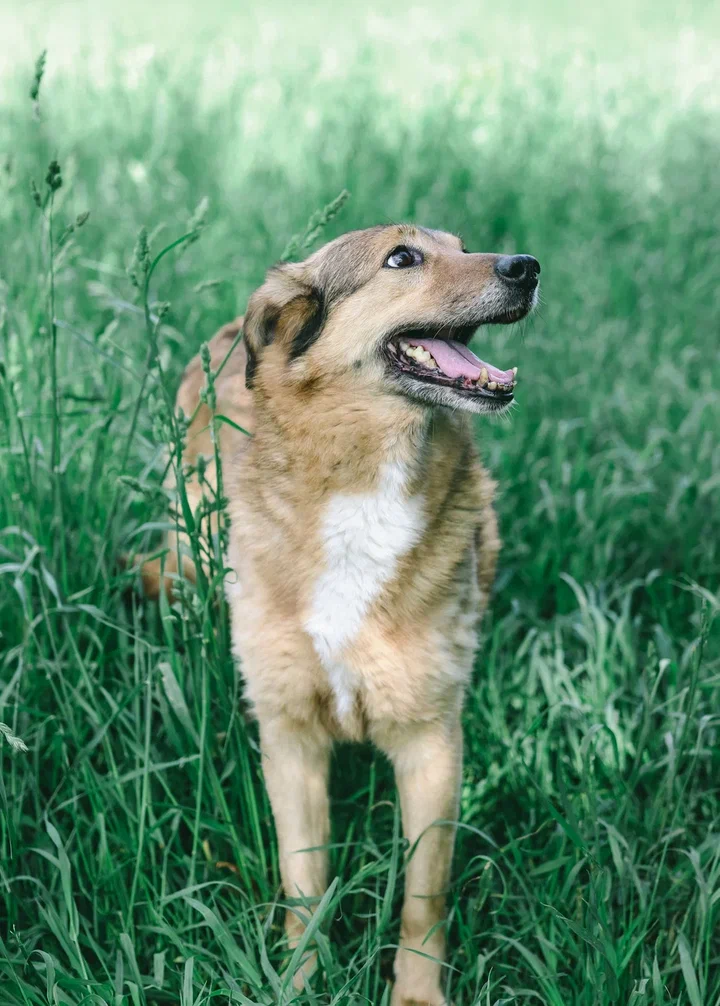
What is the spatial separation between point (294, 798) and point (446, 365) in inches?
43.6

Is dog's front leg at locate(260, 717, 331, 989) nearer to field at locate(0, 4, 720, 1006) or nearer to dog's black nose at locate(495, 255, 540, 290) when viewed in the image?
field at locate(0, 4, 720, 1006)

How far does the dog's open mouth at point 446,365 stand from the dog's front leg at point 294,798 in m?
0.89

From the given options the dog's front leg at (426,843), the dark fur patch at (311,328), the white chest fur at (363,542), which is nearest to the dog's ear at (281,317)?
the dark fur patch at (311,328)

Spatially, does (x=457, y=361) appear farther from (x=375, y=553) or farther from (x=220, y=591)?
(x=220, y=591)

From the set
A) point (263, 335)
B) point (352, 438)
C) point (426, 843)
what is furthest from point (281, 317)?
point (426, 843)

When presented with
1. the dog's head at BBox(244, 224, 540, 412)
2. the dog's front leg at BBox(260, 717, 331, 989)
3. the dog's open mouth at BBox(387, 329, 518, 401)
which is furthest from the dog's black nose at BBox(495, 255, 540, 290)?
the dog's front leg at BBox(260, 717, 331, 989)

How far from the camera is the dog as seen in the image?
246 centimetres

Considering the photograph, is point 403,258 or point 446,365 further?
point 403,258

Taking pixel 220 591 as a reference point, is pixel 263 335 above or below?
above

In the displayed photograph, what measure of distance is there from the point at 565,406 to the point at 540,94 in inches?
152

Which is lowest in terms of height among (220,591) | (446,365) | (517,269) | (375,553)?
(220,591)

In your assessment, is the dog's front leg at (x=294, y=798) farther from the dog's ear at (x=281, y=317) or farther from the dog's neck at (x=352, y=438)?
the dog's ear at (x=281, y=317)

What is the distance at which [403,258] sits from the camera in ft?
8.70

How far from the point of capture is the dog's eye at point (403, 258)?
264 centimetres
